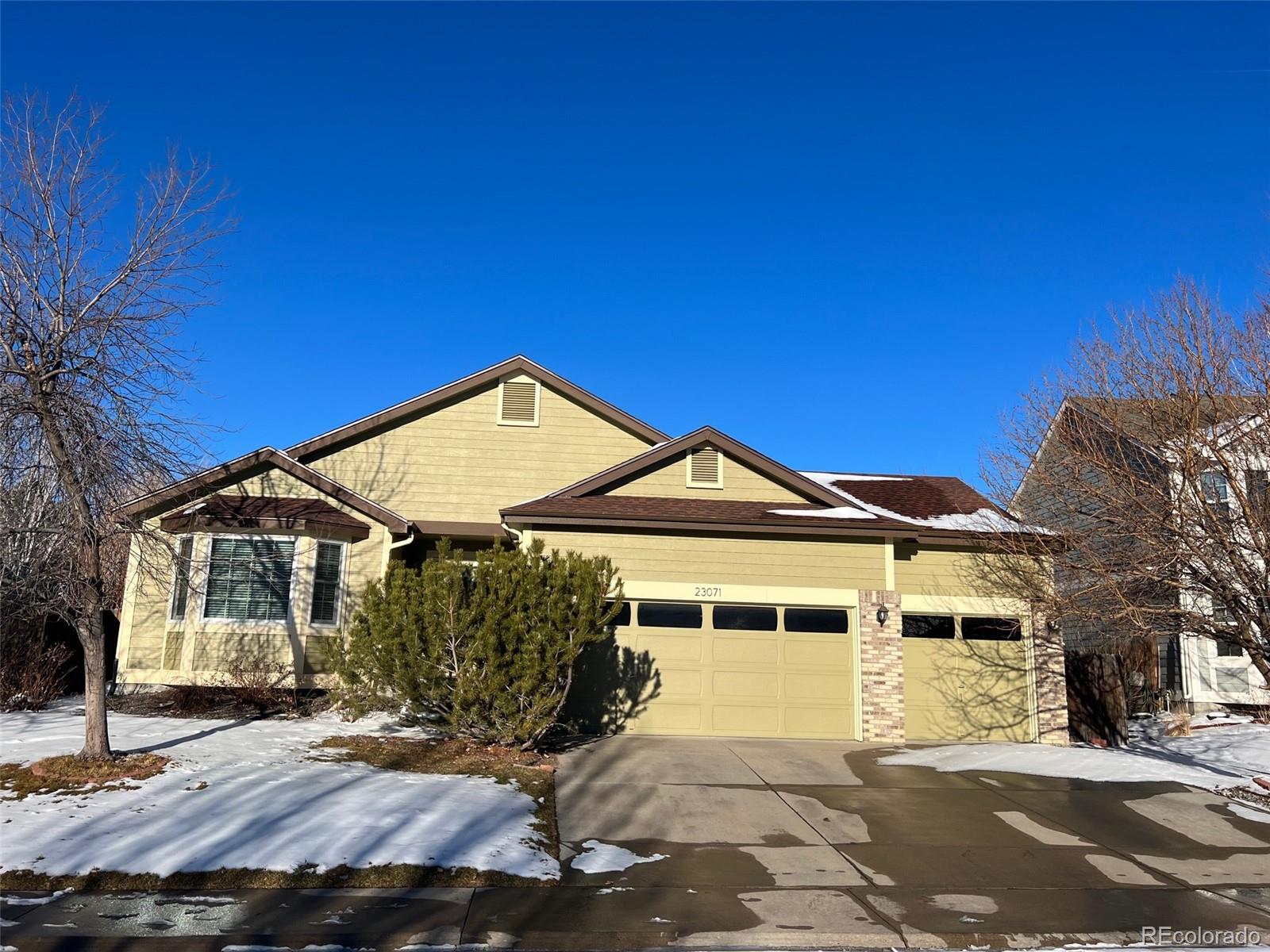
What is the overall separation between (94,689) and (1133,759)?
13.8 meters

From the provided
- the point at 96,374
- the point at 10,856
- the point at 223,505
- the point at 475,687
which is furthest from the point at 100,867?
the point at 223,505

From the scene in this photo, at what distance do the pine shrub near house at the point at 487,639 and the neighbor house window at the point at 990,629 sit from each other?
6.93m

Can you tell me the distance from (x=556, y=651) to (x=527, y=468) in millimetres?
7726

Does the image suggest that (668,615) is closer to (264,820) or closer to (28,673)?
(264,820)

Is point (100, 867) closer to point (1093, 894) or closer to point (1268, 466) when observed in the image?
point (1093, 894)

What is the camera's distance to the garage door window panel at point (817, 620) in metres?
14.4

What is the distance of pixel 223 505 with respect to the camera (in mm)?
14828

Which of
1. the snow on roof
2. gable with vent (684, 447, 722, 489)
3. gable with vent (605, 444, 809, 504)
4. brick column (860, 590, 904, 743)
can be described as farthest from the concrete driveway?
gable with vent (684, 447, 722, 489)

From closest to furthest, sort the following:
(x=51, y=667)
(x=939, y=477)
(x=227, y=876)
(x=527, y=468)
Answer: (x=227, y=876), (x=51, y=667), (x=527, y=468), (x=939, y=477)

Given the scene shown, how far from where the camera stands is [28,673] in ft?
44.4

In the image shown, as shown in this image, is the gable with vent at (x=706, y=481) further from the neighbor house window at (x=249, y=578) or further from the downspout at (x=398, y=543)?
the neighbor house window at (x=249, y=578)

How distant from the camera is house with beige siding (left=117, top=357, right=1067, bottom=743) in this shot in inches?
554

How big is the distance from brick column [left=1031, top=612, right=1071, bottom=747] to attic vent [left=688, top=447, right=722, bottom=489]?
19.2 feet

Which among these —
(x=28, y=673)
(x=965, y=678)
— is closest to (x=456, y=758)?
(x=28, y=673)
